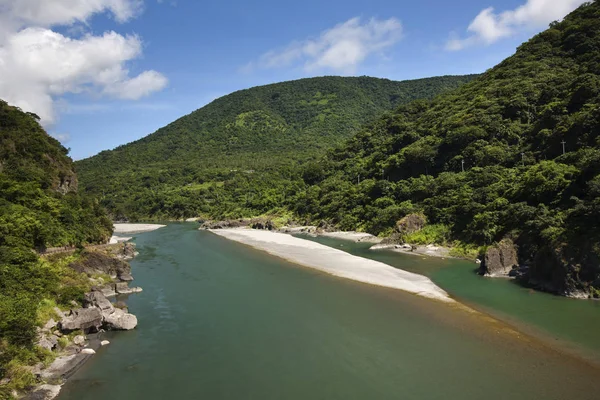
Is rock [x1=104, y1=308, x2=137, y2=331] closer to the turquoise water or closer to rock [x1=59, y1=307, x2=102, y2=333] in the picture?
rock [x1=59, y1=307, x2=102, y2=333]

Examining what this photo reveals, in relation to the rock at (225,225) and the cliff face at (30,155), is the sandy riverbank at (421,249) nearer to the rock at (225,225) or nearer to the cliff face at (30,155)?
the cliff face at (30,155)

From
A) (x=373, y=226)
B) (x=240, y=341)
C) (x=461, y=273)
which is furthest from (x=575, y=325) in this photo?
(x=373, y=226)

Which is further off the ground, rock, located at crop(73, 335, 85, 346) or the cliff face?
the cliff face

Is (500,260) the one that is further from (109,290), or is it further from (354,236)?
(109,290)

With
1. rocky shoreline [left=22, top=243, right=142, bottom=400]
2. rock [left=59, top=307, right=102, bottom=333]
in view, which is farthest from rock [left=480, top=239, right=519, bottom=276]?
rock [left=59, top=307, right=102, bottom=333]

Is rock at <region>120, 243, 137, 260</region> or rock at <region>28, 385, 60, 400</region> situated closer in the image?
rock at <region>28, 385, 60, 400</region>
